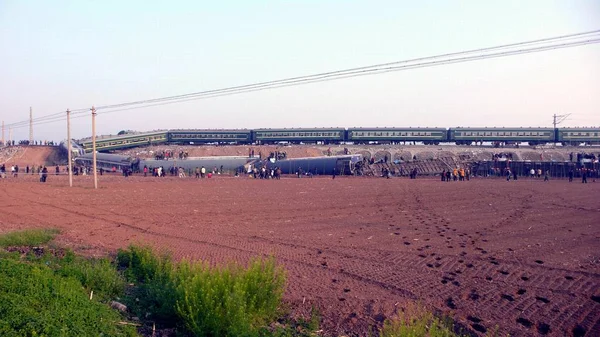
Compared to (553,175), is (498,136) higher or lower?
higher

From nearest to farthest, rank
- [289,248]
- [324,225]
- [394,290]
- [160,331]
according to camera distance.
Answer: [160,331] → [394,290] → [289,248] → [324,225]

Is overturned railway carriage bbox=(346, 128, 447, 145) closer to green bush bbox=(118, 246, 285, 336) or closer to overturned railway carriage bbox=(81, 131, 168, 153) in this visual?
overturned railway carriage bbox=(81, 131, 168, 153)

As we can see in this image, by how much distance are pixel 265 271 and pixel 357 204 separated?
15.9 m

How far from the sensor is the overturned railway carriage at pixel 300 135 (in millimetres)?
64438

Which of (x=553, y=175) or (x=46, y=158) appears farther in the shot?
(x=46, y=158)

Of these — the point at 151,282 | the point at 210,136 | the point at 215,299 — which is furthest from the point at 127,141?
the point at 215,299

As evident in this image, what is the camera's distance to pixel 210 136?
222 feet

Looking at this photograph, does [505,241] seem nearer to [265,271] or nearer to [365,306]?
[365,306]

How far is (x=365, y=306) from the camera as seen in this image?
8.66m

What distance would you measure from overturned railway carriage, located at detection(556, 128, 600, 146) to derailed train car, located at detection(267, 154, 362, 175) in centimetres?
2654

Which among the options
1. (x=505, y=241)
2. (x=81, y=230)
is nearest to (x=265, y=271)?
(x=505, y=241)

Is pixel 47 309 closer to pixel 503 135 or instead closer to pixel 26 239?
pixel 26 239

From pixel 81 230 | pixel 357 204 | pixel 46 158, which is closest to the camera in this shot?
pixel 81 230

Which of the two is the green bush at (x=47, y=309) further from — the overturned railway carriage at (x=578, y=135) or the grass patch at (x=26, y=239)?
the overturned railway carriage at (x=578, y=135)
